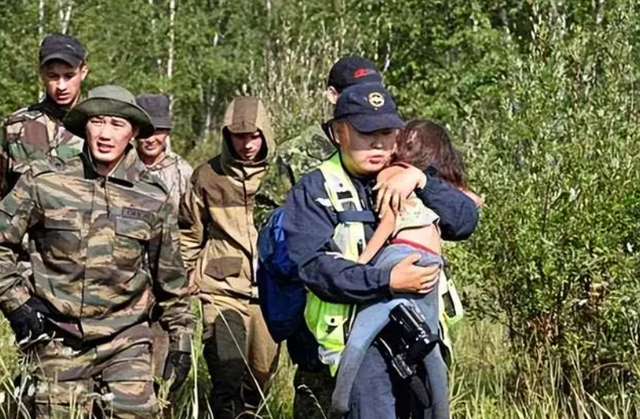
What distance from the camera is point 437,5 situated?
70.0ft

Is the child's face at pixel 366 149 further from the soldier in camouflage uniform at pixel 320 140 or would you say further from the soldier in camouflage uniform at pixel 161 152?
the soldier in camouflage uniform at pixel 161 152

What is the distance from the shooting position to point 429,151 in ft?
15.8

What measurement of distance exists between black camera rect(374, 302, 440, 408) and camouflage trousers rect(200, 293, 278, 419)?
96.4 inches

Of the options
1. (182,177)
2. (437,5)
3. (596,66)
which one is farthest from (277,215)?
(437,5)

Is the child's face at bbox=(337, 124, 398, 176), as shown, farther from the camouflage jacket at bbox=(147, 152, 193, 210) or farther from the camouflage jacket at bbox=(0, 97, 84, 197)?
the camouflage jacket at bbox=(147, 152, 193, 210)

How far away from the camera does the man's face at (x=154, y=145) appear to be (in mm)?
8070

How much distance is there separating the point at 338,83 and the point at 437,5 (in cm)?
1585

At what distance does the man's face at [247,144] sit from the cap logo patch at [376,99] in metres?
2.54

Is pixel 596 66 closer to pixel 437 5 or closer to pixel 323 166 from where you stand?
pixel 323 166

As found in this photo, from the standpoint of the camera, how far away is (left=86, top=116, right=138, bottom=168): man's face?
17.1 feet

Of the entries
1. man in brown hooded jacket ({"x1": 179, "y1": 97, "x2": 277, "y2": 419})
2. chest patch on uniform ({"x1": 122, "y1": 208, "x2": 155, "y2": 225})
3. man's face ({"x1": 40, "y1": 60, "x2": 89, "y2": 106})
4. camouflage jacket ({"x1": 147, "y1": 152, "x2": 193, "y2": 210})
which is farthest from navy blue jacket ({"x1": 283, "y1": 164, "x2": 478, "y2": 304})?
camouflage jacket ({"x1": 147, "y1": 152, "x2": 193, "y2": 210})

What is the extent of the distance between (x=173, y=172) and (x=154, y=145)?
223 mm

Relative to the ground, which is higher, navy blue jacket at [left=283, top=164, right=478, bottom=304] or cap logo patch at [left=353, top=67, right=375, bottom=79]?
cap logo patch at [left=353, top=67, right=375, bottom=79]

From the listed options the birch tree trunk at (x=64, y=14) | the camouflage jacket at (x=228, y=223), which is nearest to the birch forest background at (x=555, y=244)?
the camouflage jacket at (x=228, y=223)
